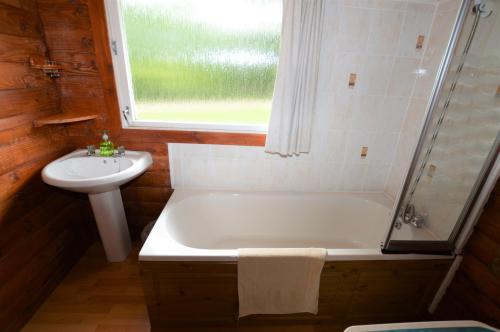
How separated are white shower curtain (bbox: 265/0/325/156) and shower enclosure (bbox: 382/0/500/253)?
0.68 meters

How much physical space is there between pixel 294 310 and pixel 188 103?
150cm

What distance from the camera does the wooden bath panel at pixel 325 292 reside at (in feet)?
3.76

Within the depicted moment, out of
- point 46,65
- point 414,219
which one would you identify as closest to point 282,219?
point 414,219

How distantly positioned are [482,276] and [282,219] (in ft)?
3.84

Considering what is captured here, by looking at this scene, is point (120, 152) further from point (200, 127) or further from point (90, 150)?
point (200, 127)

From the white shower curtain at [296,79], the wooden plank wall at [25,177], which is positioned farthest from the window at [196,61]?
the wooden plank wall at [25,177]

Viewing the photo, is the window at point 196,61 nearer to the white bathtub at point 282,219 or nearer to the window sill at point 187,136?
the window sill at point 187,136

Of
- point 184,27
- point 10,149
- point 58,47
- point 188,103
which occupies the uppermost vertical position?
point 184,27

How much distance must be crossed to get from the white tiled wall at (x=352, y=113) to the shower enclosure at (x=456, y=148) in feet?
1.23

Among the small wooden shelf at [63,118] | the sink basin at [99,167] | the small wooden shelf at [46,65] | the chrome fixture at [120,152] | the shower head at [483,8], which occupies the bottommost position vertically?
the sink basin at [99,167]

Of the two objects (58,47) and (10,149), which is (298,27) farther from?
(10,149)

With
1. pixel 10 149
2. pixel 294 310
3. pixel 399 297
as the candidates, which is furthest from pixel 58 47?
pixel 399 297

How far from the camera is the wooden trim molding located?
1.40 metres

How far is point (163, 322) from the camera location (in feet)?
4.18
